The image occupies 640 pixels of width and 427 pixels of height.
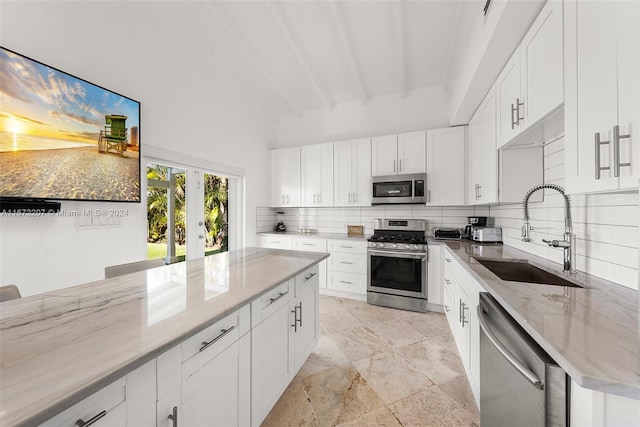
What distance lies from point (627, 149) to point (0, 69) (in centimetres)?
311

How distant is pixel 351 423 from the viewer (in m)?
1.51

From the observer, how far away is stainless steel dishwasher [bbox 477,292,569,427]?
0.76 meters

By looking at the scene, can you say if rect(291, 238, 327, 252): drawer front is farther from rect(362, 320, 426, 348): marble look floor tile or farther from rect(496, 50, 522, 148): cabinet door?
rect(496, 50, 522, 148): cabinet door

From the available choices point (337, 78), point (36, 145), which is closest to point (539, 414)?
point (36, 145)

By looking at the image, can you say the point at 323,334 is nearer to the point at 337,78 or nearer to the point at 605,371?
the point at 605,371

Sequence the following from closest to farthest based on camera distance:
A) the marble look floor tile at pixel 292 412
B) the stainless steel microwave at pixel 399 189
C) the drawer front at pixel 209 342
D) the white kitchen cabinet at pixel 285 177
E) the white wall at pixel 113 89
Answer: the drawer front at pixel 209 342
the marble look floor tile at pixel 292 412
the white wall at pixel 113 89
the stainless steel microwave at pixel 399 189
the white kitchen cabinet at pixel 285 177

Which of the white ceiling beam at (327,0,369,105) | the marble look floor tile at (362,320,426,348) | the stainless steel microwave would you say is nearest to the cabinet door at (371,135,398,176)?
the stainless steel microwave

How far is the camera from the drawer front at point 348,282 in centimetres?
348

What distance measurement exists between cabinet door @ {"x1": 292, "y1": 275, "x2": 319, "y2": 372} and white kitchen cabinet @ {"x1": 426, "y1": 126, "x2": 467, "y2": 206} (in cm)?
222

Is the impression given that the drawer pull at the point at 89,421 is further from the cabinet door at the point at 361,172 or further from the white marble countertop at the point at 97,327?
the cabinet door at the point at 361,172

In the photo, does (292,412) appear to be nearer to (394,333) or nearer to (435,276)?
(394,333)

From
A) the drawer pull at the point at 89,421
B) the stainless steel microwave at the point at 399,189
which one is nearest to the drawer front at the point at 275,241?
the stainless steel microwave at the point at 399,189

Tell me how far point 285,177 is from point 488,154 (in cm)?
297

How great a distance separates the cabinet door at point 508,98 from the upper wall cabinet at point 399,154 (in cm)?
135
